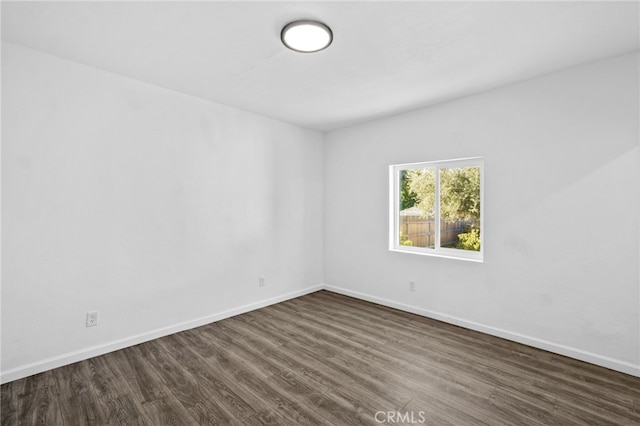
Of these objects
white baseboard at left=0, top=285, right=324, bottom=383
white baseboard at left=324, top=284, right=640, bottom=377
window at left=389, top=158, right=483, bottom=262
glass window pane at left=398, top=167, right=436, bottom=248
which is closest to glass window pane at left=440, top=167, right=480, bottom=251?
window at left=389, top=158, right=483, bottom=262

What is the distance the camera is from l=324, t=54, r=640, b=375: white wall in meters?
2.50

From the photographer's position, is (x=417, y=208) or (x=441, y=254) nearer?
(x=441, y=254)

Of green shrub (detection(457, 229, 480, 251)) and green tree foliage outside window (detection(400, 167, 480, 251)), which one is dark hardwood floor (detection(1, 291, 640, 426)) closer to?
green shrub (detection(457, 229, 480, 251))

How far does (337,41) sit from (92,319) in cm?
315

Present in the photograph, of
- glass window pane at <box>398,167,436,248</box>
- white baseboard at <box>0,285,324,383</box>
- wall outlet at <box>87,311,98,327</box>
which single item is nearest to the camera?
white baseboard at <box>0,285,324,383</box>

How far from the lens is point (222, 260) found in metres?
3.71

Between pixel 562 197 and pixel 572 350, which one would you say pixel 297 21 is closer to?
pixel 562 197

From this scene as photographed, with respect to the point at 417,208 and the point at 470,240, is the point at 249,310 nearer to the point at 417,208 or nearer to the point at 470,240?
the point at 417,208

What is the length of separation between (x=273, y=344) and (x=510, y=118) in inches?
129

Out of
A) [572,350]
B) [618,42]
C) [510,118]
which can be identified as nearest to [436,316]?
[572,350]

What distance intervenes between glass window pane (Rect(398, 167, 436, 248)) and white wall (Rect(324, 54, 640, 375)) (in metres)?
0.27

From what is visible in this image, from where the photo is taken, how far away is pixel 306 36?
2.18 meters

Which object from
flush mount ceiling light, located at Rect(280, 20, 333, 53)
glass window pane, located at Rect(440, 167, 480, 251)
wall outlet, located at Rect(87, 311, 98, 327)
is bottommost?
wall outlet, located at Rect(87, 311, 98, 327)

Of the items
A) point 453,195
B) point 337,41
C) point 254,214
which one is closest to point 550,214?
point 453,195
